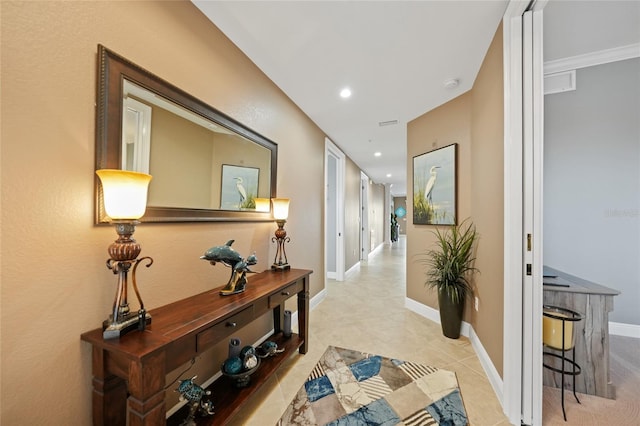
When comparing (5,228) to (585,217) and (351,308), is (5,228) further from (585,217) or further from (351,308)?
(585,217)

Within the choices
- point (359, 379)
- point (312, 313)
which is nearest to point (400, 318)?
point (312, 313)

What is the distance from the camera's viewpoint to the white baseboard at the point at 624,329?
233 centimetres

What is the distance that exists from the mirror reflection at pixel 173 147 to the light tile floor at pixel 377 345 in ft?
4.27

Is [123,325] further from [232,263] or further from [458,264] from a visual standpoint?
[458,264]

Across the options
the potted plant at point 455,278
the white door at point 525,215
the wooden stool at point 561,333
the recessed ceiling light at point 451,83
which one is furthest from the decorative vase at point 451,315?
the recessed ceiling light at point 451,83

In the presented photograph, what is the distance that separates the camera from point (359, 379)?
1822 mm

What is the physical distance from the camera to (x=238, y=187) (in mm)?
1893

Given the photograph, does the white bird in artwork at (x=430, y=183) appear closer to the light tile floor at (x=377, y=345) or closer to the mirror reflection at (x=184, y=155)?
the light tile floor at (x=377, y=345)

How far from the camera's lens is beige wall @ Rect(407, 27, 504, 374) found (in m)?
1.68

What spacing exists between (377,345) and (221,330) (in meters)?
1.67

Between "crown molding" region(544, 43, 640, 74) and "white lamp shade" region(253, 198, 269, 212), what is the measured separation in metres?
3.03

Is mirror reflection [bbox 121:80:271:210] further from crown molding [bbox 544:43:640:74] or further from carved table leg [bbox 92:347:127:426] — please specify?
crown molding [bbox 544:43:640:74]

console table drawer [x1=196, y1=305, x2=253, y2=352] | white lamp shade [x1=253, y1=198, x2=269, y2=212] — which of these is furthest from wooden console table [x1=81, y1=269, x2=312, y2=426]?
white lamp shade [x1=253, y1=198, x2=269, y2=212]

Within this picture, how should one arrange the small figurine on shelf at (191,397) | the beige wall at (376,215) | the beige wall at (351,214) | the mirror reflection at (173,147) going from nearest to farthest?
the mirror reflection at (173,147), the small figurine on shelf at (191,397), the beige wall at (351,214), the beige wall at (376,215)
